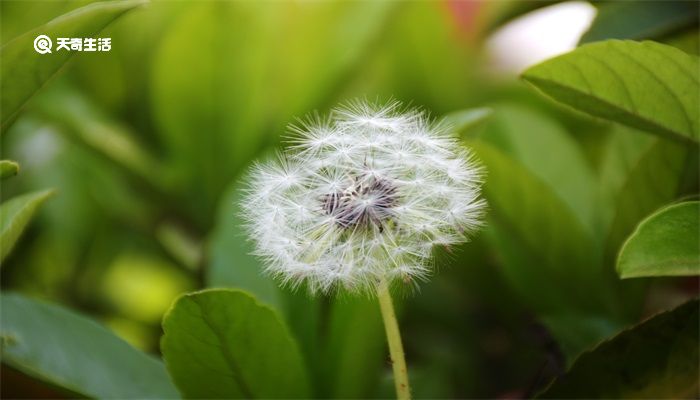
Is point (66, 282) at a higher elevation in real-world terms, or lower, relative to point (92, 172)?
lower

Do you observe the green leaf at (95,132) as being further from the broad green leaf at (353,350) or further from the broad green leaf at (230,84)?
the broad green leaf at (353,350)

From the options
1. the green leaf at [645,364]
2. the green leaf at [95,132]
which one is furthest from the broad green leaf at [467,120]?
the green leaf at [95,132]

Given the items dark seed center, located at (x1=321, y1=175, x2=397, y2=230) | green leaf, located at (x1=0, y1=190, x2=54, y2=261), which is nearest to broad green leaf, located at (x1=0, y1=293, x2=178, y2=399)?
green leaf, located at (x1=0, y1=190, x2=54, y2=261)

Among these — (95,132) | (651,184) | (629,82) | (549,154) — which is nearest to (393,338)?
(629,82)

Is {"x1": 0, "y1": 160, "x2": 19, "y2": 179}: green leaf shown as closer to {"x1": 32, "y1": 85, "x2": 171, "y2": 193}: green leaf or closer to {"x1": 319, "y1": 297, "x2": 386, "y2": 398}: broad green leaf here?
{"x1": 319, "y1": 297, "x2": 386, "y2": 398}: broad green leaf

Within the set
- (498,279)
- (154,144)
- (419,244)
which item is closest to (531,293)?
(498,279)

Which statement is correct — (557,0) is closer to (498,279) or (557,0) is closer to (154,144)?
(498,279)

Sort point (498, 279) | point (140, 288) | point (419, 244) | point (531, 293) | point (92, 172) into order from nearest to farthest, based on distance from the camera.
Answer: point (419, 244) → point (531, 293) → point (498, 279) → point (92, 172) → point (140, 288)

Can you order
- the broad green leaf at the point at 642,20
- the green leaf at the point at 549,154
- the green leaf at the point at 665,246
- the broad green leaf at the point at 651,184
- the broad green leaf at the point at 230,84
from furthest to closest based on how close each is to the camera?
the broad green leaf at the point at 230,84 → the green leaf at the point at 549,154 → the broad green leaf at the point at 642,20 → the broad green leaf at the point at 651,184 → the green leaf at the point at 665,246
